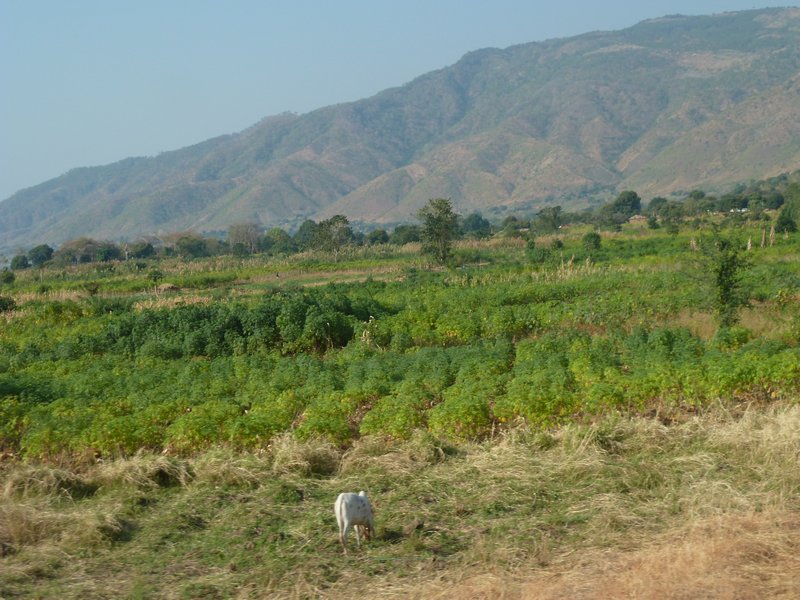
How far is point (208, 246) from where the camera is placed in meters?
84.1

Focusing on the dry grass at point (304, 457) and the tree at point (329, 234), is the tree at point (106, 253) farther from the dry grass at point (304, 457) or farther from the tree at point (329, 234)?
the dry grass at point (304, 457)

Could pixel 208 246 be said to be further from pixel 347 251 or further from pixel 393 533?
pixel 393 533

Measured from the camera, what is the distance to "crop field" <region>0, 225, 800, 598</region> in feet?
25.0

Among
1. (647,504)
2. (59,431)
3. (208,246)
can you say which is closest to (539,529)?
(647,504)

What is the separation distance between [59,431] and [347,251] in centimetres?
4428

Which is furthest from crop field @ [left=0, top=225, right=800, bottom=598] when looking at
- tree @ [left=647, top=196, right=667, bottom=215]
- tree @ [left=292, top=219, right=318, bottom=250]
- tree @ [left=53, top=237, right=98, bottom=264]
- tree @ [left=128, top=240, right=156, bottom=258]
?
tree @ [left=647, top=196, right=667, bottom=215]

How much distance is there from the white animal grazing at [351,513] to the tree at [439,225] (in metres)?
28.5

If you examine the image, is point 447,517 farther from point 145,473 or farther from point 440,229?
point 440,229

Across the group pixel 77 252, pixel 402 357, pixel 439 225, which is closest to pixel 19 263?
pixel 77 252

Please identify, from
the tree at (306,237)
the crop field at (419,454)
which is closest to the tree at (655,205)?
the tree at (306,237)

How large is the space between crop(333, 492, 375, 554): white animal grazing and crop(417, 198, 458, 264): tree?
28.5m

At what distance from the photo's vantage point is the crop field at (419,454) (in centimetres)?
762

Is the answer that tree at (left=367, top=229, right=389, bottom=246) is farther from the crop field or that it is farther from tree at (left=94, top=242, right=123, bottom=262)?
the crop field

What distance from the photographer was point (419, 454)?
1062cm
